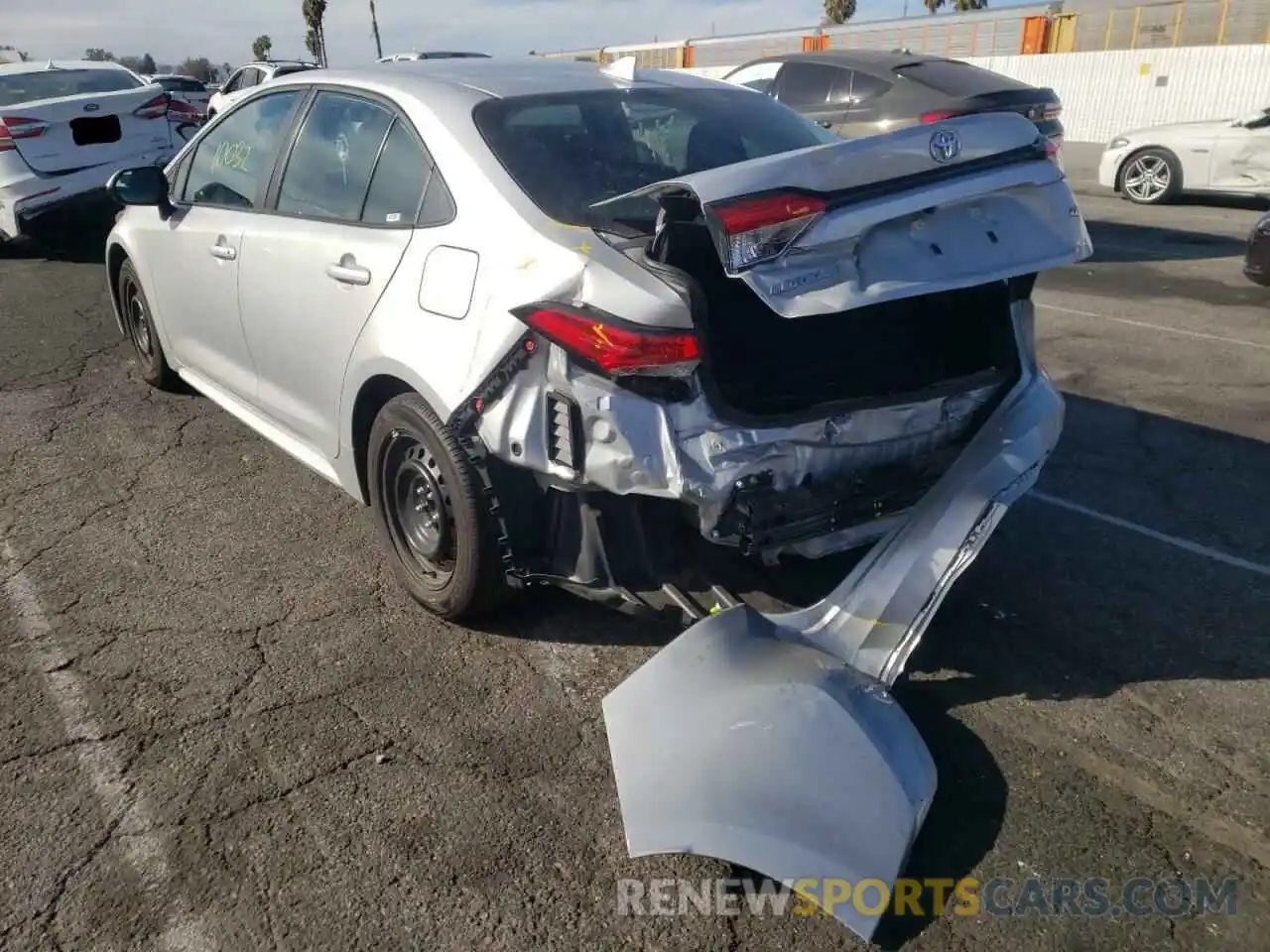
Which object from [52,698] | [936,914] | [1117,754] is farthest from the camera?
[52,698]

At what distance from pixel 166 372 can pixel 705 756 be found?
14.6ft

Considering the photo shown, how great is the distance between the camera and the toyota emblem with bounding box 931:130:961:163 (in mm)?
2941

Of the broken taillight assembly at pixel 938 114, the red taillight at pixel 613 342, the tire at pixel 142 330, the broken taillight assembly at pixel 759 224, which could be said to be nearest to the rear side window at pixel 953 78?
the broken taillight assembly at pixel 938 114

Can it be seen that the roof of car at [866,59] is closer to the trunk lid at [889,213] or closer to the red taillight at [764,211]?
Result: the trunk lid at [889,213]

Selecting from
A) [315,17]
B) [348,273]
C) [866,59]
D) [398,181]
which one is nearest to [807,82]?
[866,59]

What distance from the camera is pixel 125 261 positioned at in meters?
5.86

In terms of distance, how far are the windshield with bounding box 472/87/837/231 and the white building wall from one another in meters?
19.2

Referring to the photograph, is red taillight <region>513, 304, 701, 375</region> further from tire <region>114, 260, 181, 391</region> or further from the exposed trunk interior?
tire <region>114, 260, 181, 391</region>

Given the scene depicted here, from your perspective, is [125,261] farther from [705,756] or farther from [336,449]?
[705,756]

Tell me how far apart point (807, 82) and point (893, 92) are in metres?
1.08

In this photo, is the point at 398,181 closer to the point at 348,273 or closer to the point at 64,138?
the point at 348,273

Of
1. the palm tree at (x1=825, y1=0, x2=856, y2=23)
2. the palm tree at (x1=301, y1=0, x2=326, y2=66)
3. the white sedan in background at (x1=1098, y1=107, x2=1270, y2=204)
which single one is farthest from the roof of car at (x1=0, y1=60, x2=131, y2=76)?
the palm tree at (x1=825, y1=0, x2=856, y2=23)

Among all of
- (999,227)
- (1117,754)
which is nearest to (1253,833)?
(1117,754)

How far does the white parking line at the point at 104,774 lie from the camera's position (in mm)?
2402
